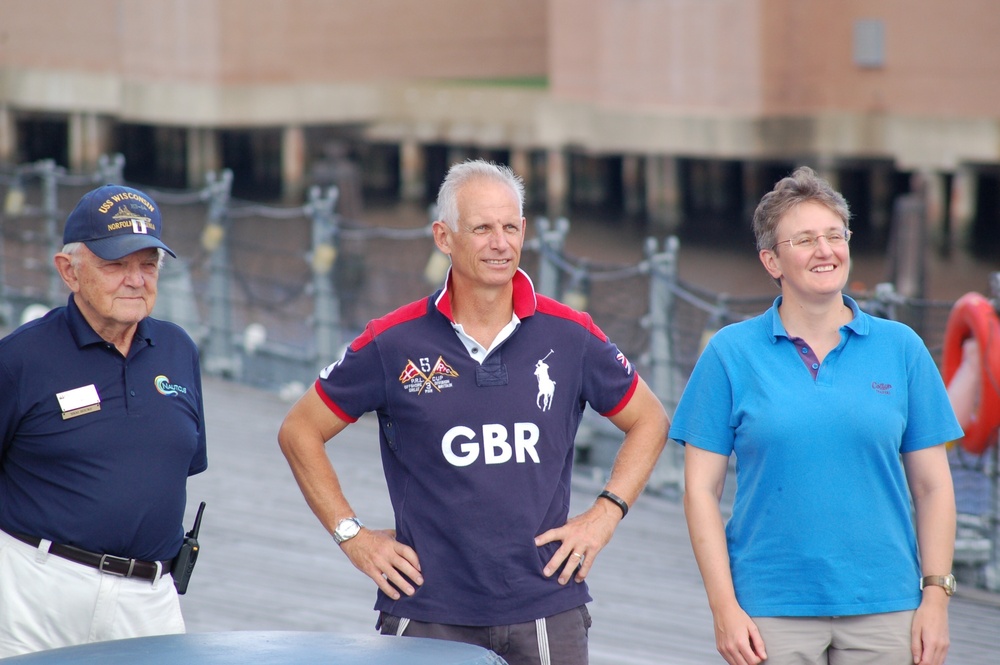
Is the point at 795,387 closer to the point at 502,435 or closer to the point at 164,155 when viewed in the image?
the point at 502,435

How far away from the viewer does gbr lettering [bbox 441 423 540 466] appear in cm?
306

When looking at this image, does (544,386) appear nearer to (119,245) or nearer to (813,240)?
(813,240)

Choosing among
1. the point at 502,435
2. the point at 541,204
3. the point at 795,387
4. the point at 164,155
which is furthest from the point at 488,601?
the point at 164,155

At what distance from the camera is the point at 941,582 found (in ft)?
9.84

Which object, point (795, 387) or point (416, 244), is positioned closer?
point (795, 387)

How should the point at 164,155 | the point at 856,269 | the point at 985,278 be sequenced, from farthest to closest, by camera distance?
the point at 164,155
the point at 856,269
the point at 985,278

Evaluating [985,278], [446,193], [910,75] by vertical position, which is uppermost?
[910,75]

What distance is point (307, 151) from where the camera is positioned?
31938 millimetres

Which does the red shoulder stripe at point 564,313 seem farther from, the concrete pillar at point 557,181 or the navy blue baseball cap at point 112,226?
the concrete pillar at point 557,181

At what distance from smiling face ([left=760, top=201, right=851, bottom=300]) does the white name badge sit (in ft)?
5.05

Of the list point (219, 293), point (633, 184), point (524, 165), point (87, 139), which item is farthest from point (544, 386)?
point (87, 139)

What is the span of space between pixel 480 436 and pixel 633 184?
25314 millimetres

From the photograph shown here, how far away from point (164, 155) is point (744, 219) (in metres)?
14.4

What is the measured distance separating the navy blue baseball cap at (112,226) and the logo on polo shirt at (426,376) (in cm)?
62
